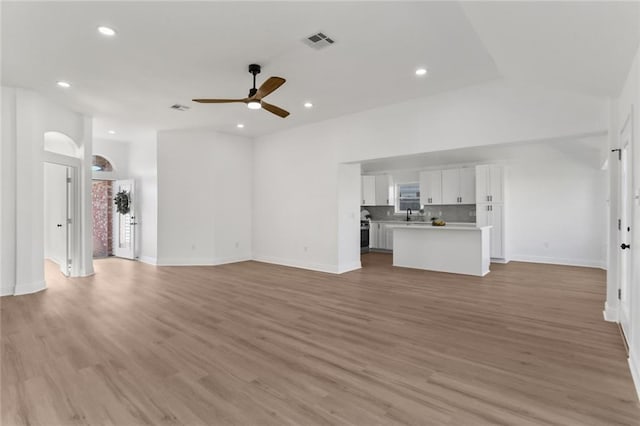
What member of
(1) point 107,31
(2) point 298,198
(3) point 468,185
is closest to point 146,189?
(2) point 298,198

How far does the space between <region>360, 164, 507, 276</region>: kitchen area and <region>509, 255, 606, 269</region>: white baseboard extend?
55 cm

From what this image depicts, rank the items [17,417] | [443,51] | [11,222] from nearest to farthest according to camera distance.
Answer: [17,417] → [443,51] → [11,222]

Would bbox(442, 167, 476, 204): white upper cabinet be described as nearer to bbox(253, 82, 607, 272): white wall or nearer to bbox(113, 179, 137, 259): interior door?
bbox(253, 82, 607, 272): white wall

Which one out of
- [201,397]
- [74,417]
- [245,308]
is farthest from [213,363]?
[245,308]

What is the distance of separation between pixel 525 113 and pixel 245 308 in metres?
4.45

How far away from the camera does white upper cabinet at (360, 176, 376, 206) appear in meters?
9.91

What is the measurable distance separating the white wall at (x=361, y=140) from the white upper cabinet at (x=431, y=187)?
11.6 feet

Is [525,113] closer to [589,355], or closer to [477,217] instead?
[589,355]

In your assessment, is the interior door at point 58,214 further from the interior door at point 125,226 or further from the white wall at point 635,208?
the white wall at point 635,208

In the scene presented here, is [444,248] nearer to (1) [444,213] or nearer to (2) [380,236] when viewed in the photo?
(1) [444,213]

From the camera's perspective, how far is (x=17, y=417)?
194cm

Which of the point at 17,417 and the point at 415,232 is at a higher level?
the point at 415,232

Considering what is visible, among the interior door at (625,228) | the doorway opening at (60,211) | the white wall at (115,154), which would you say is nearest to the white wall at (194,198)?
the doorway opening at (60,211)

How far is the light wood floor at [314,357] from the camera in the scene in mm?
1999
